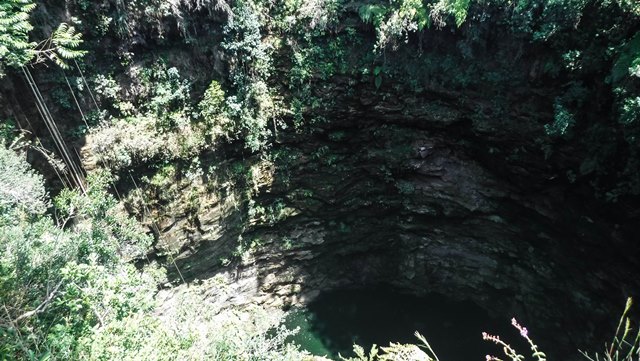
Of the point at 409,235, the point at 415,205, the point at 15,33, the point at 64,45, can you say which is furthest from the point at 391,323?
the point at 15,33

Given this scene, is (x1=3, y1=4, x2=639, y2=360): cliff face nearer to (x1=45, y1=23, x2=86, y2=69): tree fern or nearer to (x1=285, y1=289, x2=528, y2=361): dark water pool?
(x1=285, y1=289, x2=528, y2=361): dark water pool

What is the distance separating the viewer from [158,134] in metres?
10.3

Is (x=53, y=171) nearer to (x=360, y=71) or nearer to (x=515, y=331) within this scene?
(x=360, y=71)

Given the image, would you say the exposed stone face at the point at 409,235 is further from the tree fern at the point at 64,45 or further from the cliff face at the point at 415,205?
the tree fern at the point at 64,45

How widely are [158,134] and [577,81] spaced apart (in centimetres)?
997

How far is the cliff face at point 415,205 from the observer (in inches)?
393

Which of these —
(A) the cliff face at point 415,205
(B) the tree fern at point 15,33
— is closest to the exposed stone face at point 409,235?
(A) the cliff face at point 415,205

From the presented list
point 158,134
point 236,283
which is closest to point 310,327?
point 236,283

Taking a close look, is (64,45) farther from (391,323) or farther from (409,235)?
(391,323)

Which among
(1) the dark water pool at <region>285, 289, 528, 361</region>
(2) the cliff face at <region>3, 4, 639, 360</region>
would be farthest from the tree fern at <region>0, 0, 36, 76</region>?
(1) the dark water pool at <region>285, 289, 528, 361</region>

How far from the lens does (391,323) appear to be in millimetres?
13445

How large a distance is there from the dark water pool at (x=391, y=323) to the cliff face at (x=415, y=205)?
0.57 metres

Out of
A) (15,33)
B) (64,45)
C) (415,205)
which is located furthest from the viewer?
(415,205)

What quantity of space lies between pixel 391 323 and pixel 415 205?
13.5 feet
